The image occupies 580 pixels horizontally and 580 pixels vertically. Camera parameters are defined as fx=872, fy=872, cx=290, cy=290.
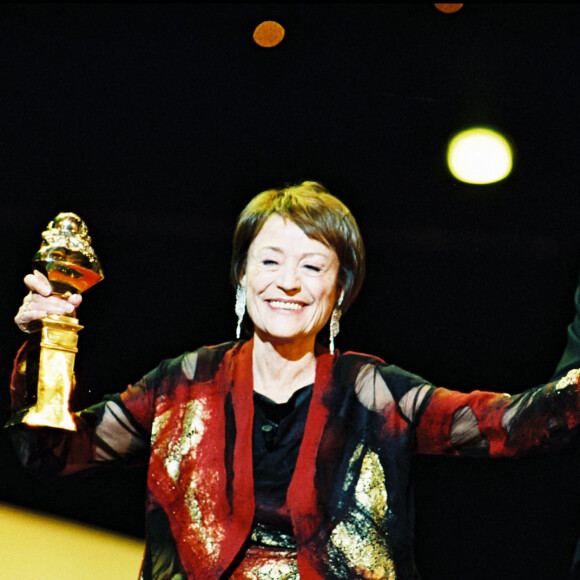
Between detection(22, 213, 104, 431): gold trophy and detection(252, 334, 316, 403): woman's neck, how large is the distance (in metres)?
0.44

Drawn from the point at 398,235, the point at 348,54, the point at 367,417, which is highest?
the point at 348,54

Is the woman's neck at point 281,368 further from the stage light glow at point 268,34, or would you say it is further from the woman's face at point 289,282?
the stage light glow at point 268,34

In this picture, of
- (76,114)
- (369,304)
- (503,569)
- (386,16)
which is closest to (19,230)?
(76,114)

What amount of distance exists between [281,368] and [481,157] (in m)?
0.98

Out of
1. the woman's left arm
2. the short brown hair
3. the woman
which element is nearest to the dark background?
the short brown hair

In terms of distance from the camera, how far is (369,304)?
8.84 ft

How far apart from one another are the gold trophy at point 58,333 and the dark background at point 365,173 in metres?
0.66

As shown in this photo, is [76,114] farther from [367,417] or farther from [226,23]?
[367,417]

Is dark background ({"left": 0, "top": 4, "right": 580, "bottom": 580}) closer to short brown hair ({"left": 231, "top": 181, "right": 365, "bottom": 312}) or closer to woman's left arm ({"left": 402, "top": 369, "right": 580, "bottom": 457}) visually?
short brown hair ({"left": 231, "top": 181, "right": 365, "bottom": 312})

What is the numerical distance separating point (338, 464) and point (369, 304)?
2.61ft

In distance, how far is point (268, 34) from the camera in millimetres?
2600

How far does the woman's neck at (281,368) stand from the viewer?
6.93 feet

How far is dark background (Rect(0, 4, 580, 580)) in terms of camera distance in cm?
257

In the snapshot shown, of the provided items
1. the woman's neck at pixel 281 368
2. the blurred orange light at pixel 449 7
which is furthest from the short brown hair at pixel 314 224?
the blurred orange light at pixel 449 7
